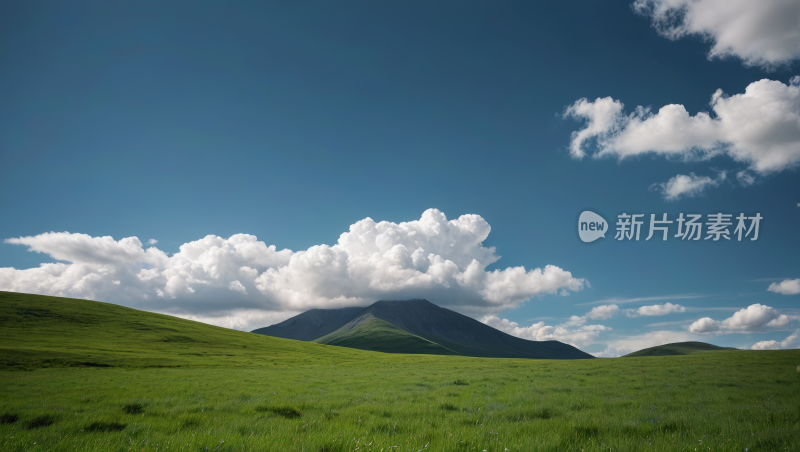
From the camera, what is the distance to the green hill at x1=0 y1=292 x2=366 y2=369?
59250 millimetres

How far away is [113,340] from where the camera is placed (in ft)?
289

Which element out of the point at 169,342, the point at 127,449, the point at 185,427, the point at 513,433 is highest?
the point at 513,433

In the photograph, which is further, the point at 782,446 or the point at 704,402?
the point at 704,402

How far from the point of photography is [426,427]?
832 cm

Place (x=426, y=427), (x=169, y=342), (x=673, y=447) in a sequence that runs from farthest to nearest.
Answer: (x=169, y=342) < (x=426, y=427) < (x=673, y=447)

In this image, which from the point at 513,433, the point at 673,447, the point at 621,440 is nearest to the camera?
the point at 673,447

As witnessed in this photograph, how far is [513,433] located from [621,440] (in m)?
2.08

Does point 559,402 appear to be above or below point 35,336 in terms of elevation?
above

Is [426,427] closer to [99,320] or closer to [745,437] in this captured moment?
[745,437]

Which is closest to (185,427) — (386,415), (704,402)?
(386,415)

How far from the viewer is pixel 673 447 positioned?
6297 mm

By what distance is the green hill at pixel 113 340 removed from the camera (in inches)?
2333

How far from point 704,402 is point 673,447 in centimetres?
A: 1016

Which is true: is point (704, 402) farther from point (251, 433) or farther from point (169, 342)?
point (169, 342)
